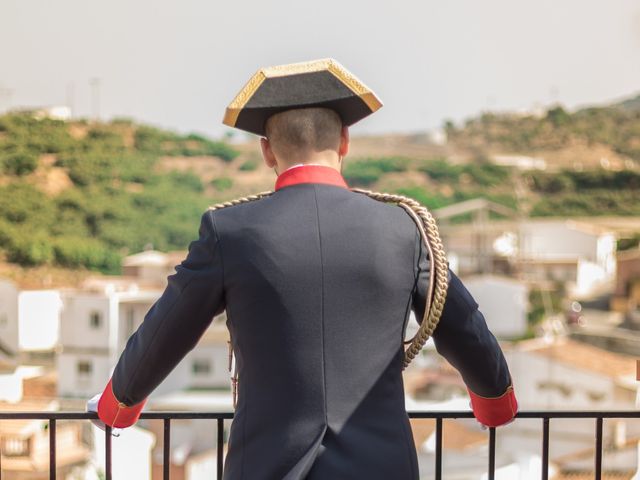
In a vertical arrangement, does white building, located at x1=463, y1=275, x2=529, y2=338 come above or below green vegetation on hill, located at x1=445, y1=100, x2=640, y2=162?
below

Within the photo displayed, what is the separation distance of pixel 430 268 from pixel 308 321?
0.68 feet

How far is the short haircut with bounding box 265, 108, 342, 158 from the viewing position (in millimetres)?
1385

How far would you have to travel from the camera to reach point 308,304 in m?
1.34

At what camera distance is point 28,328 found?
109 feet

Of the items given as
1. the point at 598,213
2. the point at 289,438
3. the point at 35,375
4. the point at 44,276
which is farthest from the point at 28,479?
the point at 598,213

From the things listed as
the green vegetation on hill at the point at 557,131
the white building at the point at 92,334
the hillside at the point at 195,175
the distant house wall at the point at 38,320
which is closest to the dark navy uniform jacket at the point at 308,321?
the white building at the point at 92,334

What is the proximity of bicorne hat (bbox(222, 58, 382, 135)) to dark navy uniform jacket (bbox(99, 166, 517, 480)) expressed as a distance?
0.10 meters

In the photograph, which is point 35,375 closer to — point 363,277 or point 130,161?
point 363,277

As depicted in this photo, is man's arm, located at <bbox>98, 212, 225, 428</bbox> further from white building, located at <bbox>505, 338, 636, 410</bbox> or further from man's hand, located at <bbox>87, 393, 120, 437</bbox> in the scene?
white building, located at <bbox>505, 338, 636, 410</bbox>

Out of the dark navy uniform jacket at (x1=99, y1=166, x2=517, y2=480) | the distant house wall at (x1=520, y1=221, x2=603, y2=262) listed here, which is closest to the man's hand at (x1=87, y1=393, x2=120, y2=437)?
the dark navy uniform jacket at (x1=99, y1=166, x2=517, y2=480)

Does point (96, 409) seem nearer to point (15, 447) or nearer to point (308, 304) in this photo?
point (308, 304)

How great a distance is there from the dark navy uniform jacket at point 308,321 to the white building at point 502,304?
30.5m

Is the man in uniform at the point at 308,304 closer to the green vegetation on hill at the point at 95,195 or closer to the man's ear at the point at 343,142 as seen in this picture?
the man's ear at the point at 343,142

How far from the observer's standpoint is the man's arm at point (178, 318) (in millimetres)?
1358
